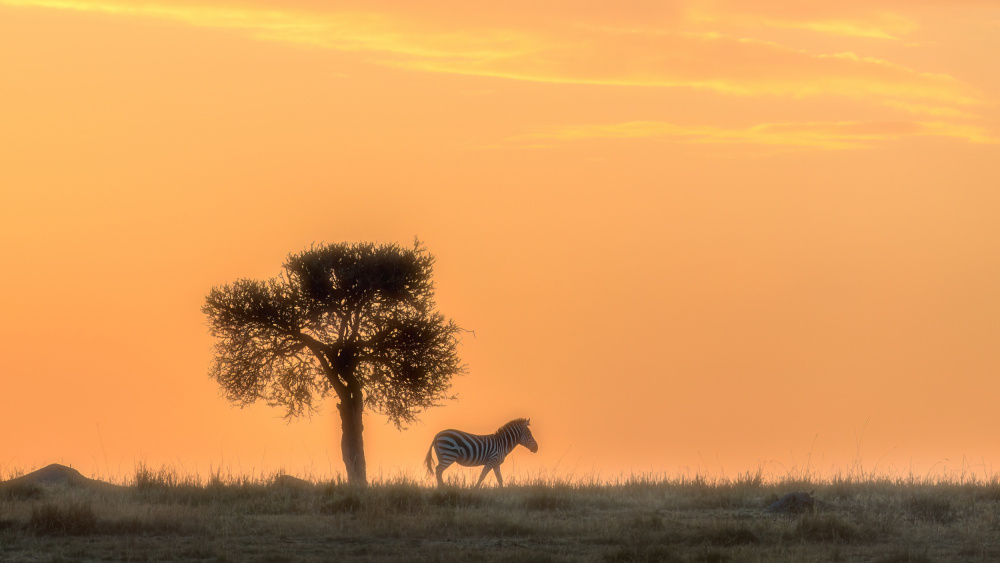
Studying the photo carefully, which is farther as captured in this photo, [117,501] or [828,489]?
[828,489]

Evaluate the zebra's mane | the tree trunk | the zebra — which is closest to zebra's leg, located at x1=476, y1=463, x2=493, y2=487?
the zebra

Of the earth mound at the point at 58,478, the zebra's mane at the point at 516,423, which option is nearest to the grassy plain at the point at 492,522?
the earth mound at the point at 58,478

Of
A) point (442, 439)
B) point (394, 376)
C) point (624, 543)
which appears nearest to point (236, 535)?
point (624, 543)

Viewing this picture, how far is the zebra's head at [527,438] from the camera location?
36.0m

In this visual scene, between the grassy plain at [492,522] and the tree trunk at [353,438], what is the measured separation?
20.7 ft

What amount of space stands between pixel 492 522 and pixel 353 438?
45.5 feet

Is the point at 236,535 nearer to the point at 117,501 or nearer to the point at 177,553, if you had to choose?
the point at 177,553

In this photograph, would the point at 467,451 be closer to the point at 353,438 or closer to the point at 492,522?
the point at 353,438

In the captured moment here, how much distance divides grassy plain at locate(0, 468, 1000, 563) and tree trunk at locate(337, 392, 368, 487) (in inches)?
249

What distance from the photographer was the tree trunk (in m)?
35.8

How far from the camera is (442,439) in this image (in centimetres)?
3444

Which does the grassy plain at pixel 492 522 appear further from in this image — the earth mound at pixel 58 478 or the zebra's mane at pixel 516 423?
the zebra's mane at pixel 516 423

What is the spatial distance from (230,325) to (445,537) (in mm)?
17275

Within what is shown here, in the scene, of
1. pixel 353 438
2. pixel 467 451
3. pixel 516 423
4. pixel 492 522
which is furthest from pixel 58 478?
pixel 492 522
